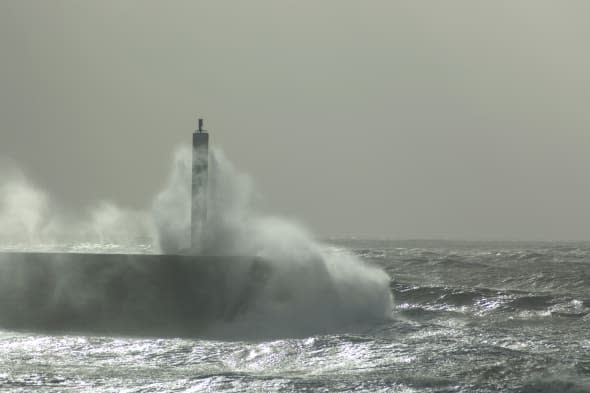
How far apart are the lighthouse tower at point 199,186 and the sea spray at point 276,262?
0.26 m

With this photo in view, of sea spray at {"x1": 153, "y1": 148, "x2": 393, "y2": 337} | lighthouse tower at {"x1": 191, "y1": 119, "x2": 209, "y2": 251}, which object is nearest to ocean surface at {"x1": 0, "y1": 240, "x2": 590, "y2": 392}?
sea spray at {"x1": 153, "y1": 148, "x2": 393, "y2": 337}

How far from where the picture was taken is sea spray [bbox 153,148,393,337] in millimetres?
14727

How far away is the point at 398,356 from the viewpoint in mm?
10852

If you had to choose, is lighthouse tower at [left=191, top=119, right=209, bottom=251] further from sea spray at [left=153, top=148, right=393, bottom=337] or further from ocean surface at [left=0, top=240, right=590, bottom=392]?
ocean surface at [left=0, top=240, right=590, bottom=392]

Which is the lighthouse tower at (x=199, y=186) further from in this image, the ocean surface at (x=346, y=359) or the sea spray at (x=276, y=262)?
the ocean surface at (x=346, y=359)

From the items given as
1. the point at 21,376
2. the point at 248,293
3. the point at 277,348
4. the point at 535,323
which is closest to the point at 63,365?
the point at 21,376

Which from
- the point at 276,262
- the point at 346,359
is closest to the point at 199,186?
the point at 276,262

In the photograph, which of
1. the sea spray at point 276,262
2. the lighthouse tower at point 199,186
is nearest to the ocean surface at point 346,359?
the sea spray at point 276,262

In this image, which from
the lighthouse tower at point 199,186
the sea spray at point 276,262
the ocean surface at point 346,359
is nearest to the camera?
the ocean surface at point 346,359

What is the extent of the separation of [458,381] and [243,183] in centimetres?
1283

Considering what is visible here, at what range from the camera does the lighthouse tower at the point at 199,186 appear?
1878cm

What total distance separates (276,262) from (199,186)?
3.66m

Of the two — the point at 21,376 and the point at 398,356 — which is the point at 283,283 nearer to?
the point at 398,356

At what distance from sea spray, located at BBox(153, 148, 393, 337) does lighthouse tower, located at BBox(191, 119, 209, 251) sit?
26cm
